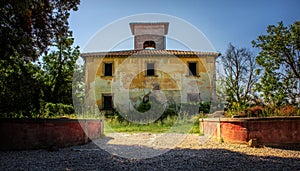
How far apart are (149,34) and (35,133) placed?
56.3ft

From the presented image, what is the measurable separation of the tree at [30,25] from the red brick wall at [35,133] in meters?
1.60

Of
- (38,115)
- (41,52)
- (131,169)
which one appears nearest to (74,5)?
(41,52)

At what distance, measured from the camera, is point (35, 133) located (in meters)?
5.62

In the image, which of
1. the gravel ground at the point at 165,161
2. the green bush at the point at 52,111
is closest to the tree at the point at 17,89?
the green bush at the point at 52,111

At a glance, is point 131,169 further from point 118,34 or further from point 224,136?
point 118,34

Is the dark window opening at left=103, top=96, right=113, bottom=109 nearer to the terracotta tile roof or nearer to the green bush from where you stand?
the terracotta tile roof

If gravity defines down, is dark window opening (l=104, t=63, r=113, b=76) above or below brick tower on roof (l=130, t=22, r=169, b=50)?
below

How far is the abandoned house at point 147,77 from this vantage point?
19.0 m

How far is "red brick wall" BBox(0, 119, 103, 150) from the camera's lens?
546 centimetres

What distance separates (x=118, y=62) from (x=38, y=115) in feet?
43.1

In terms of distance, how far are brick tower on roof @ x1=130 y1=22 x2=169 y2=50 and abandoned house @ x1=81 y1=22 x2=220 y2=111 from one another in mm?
1712

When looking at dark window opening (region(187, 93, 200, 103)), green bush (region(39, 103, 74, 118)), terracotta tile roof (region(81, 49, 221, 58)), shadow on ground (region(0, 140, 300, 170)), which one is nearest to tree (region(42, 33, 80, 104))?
terracotta tile roof (region(81, 49, 221, 58))

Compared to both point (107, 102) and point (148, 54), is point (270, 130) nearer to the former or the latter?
point (148, 54)

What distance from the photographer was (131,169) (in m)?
3.79
